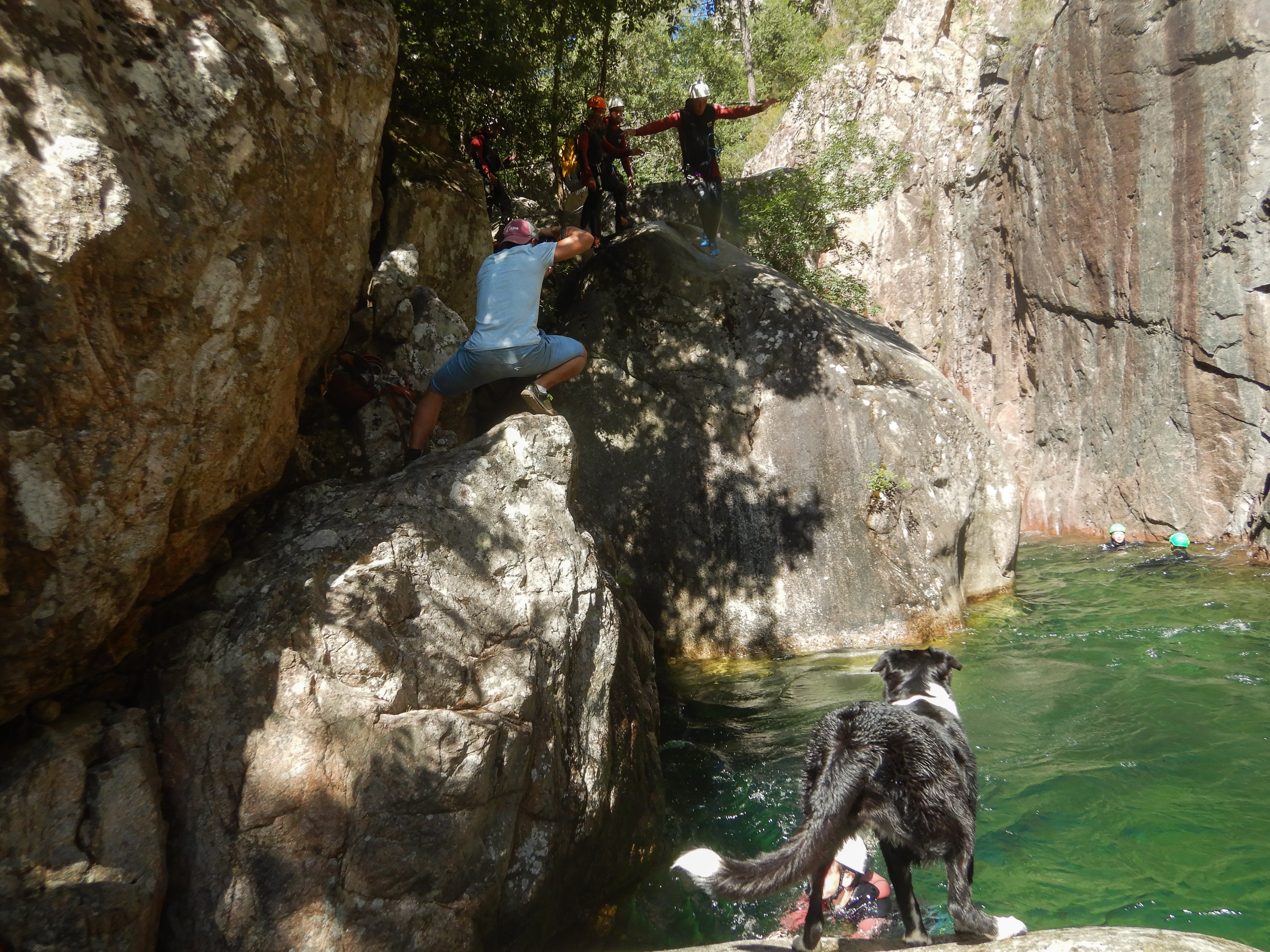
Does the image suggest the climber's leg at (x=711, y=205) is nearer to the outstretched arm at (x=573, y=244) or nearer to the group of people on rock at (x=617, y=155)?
the group of people on rock at (x=617, y=155)

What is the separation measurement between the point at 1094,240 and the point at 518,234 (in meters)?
11.4

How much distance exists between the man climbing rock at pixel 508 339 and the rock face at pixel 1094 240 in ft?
33.5

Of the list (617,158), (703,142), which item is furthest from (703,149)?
(617,158)

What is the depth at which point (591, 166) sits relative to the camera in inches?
348

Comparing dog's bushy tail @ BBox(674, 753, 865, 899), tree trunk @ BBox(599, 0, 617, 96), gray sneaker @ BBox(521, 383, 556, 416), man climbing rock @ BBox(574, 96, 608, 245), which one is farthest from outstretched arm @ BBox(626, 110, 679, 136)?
dog's bushy tail @ BBox(674, 753, 865, 899)

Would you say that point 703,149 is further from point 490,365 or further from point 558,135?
point 490,365

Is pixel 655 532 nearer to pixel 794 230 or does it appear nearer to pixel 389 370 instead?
pixel 389 370

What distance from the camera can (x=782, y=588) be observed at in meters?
8.27

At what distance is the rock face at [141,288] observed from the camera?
285 cm

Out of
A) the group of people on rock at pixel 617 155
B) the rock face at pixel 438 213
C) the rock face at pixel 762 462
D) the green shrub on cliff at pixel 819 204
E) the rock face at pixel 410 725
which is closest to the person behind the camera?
the rock face at pixel 410 725

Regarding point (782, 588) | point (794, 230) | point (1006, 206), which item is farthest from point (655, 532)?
point (1006, 206)

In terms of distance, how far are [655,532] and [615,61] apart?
24.9ft

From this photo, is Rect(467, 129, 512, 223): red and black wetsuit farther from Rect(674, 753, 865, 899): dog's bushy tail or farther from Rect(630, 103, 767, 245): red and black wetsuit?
Rect(674, 753, 865, 899): dog's bushy tail

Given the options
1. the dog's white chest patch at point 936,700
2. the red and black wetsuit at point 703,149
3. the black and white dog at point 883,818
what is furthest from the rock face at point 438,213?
the black and white dog at point 883,818
